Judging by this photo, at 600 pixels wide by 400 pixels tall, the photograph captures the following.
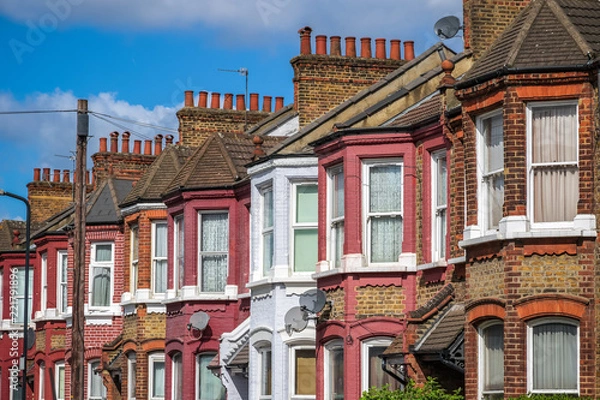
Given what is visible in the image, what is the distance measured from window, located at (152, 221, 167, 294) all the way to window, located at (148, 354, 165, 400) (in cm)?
183

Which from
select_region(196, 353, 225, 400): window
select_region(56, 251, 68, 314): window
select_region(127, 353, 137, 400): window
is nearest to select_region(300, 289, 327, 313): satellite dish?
select_region(196, 353, 225, 400): window

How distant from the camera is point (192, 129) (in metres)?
41.6

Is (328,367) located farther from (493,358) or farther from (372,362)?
(493,358)

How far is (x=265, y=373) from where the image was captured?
3281cm

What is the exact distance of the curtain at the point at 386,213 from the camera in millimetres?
28344

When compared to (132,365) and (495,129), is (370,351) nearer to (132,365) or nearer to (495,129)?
(495,129)

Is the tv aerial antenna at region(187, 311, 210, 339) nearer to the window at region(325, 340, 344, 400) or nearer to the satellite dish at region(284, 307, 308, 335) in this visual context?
the satellite dish at region(284, 307, 308, 335)

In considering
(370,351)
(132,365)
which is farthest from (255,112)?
(370,351)

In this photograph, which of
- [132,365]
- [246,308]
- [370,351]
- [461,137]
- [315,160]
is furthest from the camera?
Answer: [132,365]

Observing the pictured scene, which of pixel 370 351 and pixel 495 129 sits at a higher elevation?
pixel 495 129

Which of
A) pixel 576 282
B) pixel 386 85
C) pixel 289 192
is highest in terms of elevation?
pixel 386 85

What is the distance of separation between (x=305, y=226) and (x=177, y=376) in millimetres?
7920

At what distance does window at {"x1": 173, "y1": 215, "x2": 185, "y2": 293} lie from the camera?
121 ft

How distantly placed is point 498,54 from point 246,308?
41.5 feet
